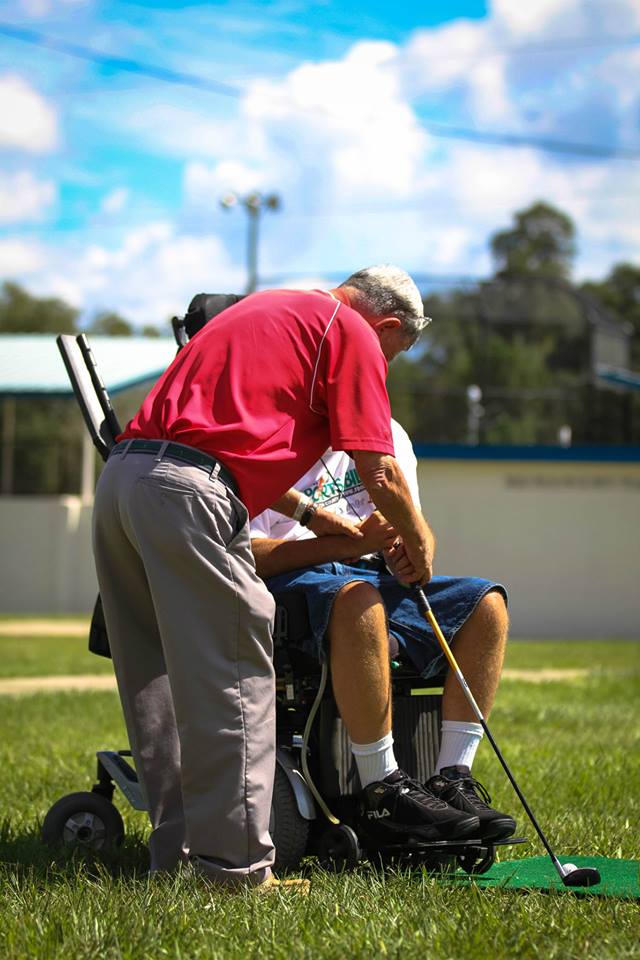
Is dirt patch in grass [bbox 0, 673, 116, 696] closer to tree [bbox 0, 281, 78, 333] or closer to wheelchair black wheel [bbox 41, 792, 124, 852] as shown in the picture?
wheelchair black wheel [bbox 41, 792, 124, 852]

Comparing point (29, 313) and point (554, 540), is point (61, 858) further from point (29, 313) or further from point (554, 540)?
point (29, 313)

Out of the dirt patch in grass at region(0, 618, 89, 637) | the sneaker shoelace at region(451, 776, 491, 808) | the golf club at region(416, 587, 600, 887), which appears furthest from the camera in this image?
the dirt patch in grass at region(0, 618, 89, 637)

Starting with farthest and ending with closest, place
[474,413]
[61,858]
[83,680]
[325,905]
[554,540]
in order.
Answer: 1. [474,413]
2. [554,540]
3. [83,680]
4. [61,858]
5. [325,905]

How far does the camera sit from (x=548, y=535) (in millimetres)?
23484

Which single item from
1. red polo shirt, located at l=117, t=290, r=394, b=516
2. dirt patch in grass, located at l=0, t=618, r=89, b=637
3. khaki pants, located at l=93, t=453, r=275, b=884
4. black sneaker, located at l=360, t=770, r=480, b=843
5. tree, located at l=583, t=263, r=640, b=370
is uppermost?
tree, located at l=583, t=263, r=640, b=370

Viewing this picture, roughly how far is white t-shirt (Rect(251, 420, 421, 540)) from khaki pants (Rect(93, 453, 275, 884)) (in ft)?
1.91

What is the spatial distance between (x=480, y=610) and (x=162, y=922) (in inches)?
57.7

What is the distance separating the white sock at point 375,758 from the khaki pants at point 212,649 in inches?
12.1

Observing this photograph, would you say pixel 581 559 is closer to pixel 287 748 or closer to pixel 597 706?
pixel 597 706

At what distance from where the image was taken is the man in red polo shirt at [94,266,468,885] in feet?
12.2

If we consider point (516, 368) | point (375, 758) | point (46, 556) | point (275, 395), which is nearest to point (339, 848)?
point (375, 758)

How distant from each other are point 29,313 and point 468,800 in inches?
2369

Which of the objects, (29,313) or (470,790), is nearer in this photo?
(470,790)

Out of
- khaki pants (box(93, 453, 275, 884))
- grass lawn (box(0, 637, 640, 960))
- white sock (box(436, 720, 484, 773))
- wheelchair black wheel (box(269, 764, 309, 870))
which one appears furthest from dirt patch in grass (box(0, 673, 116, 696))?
khaki pants (box(93, 453, 275, 884))
